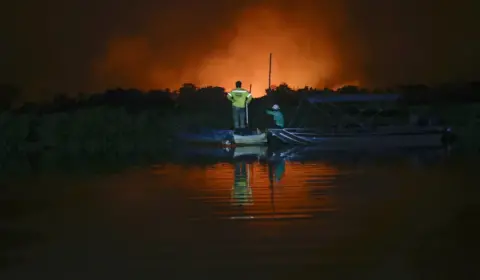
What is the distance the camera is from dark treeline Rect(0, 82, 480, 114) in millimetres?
16250

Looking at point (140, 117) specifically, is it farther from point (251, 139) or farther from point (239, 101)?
point (251, 139)

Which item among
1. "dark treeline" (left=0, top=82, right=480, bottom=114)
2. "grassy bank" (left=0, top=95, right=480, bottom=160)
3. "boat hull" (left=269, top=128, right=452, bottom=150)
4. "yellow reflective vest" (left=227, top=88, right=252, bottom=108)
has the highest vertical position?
"dark treeline" (left=0, top=82, right=480, bottom=114)

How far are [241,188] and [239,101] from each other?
601 centimetres

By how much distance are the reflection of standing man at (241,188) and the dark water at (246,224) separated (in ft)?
0.04

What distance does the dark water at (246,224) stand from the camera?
4266mm

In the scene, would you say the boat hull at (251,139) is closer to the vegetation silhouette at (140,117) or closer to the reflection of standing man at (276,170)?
the vegetation silhouette at (140,117)

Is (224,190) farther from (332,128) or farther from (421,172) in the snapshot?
(332,128)

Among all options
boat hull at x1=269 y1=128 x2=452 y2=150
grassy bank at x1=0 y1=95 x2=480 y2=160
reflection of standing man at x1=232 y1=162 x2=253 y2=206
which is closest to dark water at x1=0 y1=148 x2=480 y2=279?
reflection of standing man at x1=232 y1=162 x2=253 y2=206

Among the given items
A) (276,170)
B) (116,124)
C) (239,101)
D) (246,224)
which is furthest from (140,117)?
(246,224)

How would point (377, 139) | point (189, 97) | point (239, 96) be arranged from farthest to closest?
point (189, 97), point (239, 96), point (377, 139)

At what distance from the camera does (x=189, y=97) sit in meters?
17.0

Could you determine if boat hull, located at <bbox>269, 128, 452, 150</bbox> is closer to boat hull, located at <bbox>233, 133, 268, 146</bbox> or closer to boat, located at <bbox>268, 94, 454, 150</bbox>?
boat, located at <bbox>268, 94, 454, 150</bbox>

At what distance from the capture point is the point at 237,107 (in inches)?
531

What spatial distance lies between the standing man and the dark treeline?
2347 millimetres
